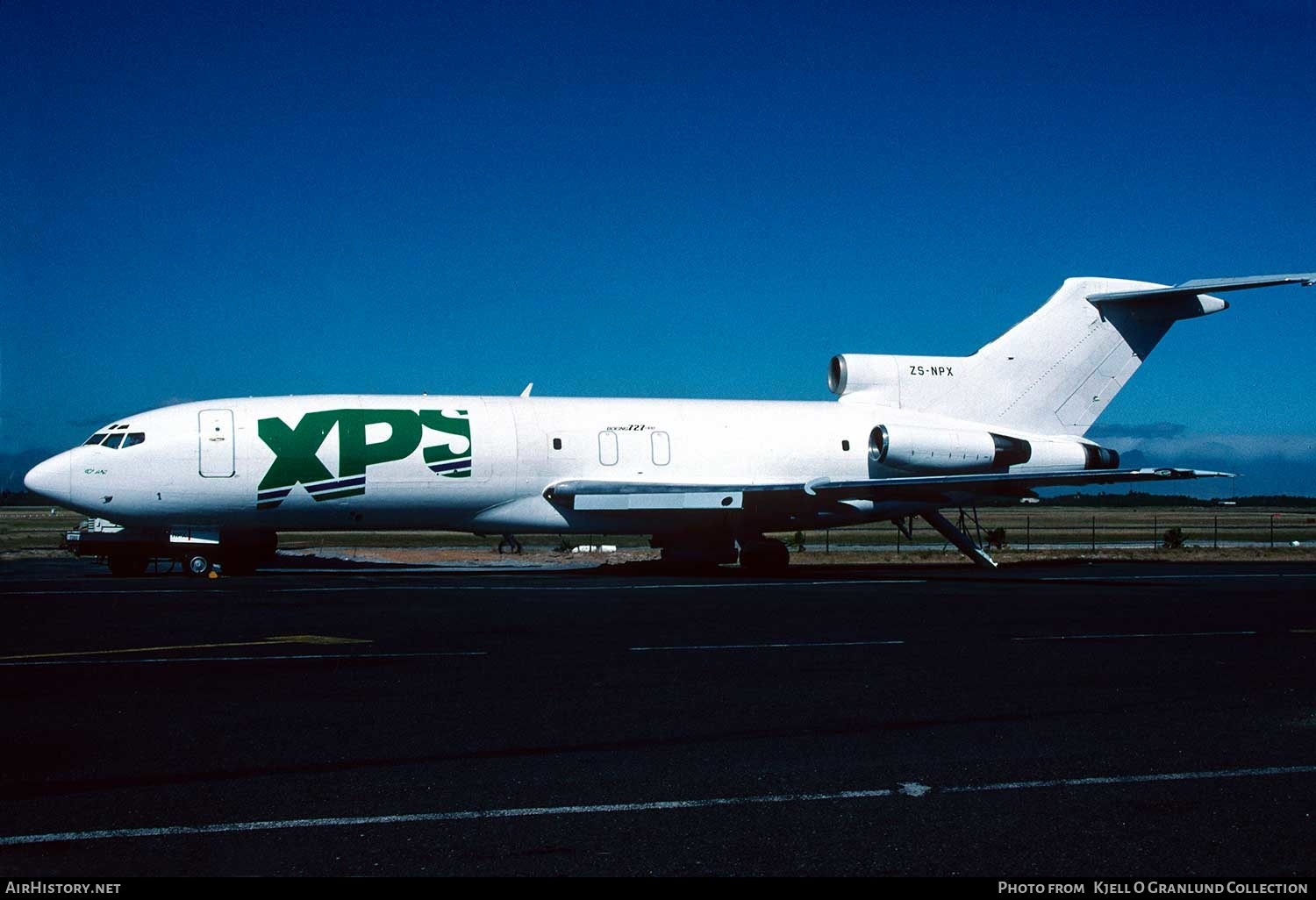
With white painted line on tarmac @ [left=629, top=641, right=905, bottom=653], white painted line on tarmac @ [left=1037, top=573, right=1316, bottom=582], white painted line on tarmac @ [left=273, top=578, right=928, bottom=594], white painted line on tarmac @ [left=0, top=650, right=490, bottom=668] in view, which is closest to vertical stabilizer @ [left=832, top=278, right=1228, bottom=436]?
white painted line on tarmac @ [left=1037, top=573, right=1316, bottom=582]

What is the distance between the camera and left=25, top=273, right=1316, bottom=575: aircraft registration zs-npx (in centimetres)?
2459

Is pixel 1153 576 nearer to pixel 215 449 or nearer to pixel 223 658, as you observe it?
pixel 215 449

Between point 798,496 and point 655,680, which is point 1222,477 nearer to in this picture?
point 798,496

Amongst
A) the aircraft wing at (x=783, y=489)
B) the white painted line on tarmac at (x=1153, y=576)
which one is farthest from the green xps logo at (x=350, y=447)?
the white painted line on tarmac at (x=1153, y=576)

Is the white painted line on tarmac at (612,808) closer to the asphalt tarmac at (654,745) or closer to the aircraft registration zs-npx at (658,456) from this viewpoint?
the asphalt tarmac at (654,745)

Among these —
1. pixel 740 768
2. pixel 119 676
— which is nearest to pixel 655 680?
pixel 740 768

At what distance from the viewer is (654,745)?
8367mm

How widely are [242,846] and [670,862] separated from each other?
2064mm

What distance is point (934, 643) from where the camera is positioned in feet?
46.1

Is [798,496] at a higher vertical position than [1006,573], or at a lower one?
higher

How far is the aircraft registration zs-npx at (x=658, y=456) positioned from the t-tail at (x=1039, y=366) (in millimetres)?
48

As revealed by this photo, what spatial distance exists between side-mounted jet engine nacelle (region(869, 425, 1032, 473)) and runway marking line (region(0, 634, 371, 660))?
1760cm

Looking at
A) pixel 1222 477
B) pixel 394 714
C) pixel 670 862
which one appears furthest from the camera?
pixel 1222 477

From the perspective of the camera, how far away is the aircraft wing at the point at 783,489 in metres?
27.0
